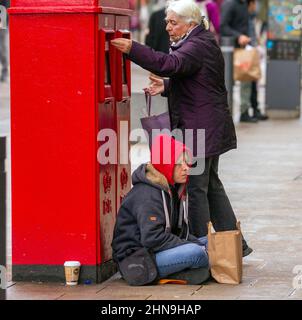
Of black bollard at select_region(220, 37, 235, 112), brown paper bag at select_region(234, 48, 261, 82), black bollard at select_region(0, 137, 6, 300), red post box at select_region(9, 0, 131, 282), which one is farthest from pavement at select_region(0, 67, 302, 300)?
black bollard at select_region(0, 137, 6, 300)

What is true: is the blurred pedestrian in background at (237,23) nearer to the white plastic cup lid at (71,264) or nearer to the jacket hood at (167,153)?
the jacket hood at (167,153)

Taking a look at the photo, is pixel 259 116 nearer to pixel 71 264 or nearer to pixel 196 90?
pixel 196 90

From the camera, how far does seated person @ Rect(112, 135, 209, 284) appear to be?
665 centimetres

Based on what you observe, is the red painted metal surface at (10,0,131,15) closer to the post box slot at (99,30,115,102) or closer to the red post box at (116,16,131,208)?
the post box slot at (99,30,115,102)

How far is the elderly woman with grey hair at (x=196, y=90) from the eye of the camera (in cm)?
696

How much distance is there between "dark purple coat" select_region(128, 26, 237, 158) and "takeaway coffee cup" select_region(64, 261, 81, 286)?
1119 millimetres

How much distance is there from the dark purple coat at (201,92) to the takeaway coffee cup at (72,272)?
112 centimetres

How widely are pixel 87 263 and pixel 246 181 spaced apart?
4.45 m

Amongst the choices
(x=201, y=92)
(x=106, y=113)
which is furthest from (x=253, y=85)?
(x=106, y=113)

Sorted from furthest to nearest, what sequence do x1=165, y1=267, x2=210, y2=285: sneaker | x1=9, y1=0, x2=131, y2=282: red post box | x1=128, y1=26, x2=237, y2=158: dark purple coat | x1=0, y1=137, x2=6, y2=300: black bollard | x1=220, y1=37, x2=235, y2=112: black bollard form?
x1=220, y1=37, x2=235, y2=112: black bollard, x1=128, y1=26, x2=237, y2=158: dark purple coat, x1=165, y1=267, x2=210, y2=285: sneaker, x1=9, y1=0, x2=131, y2=282: red post box, x1=0, y1=137, x2=6, y2=300: black bollard

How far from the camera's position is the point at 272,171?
458 inches

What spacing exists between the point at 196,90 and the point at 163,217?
0.91m
